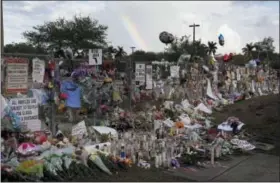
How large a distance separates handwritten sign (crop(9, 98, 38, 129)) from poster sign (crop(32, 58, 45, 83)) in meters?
0.51

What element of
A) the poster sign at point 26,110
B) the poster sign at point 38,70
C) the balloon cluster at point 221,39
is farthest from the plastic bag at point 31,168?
the balloon cluster at point 221,39

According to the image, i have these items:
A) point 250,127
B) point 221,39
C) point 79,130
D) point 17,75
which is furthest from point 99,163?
point 221,39

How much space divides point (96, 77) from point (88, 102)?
67 cm

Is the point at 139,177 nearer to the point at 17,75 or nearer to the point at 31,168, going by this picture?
the point at 31,168

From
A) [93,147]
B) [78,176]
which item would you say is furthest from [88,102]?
[78,176]

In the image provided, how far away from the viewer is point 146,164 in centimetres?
887

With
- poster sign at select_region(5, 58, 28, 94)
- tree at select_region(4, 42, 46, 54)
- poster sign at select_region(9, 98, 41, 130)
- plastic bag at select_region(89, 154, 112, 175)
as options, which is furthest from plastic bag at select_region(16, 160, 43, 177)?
tree at select_region(4, 42, 46, 54)

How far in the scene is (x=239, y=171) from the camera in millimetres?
9164

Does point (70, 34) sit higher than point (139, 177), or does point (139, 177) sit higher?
point (70, 34)

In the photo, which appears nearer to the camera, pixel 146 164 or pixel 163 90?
pixel 146 164

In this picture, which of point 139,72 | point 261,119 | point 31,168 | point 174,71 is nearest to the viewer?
point 31,168

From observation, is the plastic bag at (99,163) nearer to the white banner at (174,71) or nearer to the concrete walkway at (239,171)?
the concrete walkway at (239,171)

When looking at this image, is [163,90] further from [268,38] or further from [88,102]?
[268,38]

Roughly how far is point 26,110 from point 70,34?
43.8 m
